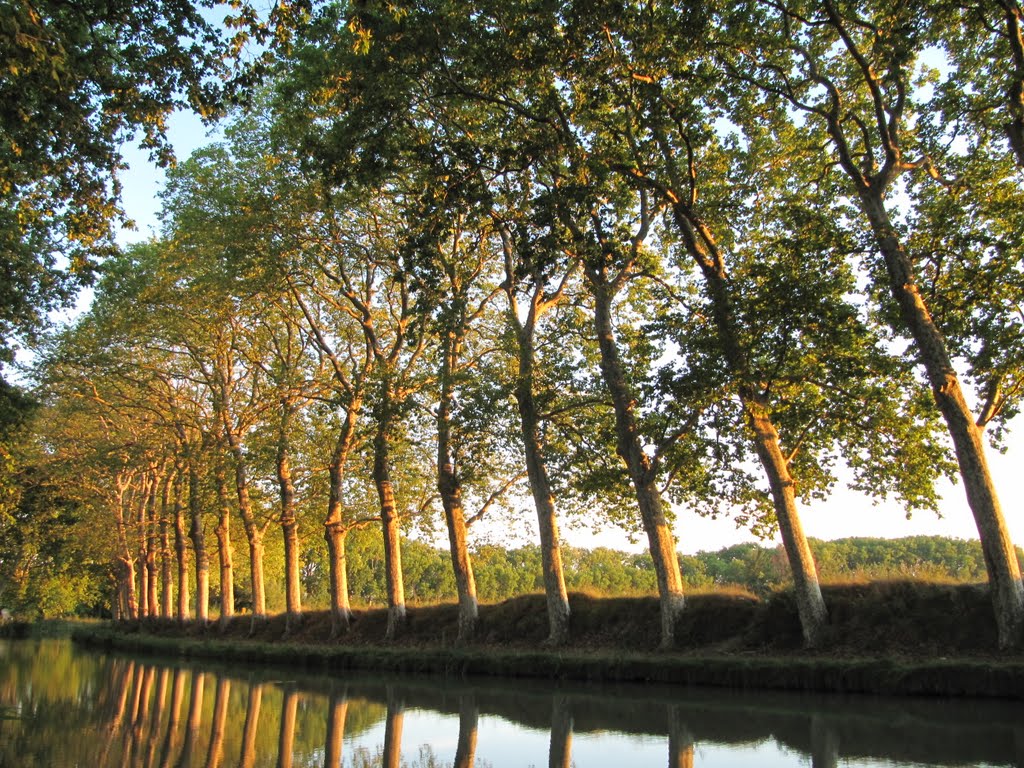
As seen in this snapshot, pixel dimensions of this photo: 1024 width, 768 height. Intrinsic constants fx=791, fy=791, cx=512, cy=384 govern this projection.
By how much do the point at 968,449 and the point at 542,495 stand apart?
1094 cm

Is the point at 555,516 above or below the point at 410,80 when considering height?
below

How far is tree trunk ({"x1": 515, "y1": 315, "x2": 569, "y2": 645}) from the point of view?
21.2m

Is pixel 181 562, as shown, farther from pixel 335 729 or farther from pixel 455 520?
pixel 335 729

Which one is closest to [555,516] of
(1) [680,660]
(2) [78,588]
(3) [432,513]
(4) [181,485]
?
(1) [680,660]

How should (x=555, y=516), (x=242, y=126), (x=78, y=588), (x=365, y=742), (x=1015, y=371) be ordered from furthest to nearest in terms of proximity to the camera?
(x=78, y=588), (x=242, y=126), (x=555, y=516), (x=1015, y=371), (x=365, y=742)

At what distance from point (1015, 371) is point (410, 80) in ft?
40.6

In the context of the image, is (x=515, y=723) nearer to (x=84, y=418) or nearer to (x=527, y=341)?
(x=527, y=341)

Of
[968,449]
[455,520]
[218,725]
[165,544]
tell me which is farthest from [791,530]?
[165,544]

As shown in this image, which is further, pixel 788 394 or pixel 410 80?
pixel 788 394

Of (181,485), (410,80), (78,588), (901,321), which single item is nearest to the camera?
(410,80)

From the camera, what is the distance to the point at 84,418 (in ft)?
127

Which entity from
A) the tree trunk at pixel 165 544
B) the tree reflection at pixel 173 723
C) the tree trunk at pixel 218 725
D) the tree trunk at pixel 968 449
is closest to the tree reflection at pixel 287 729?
the tree trunk at pixel 218 725

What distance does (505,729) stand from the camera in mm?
11039

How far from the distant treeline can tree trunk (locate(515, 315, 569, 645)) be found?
7.36ft
